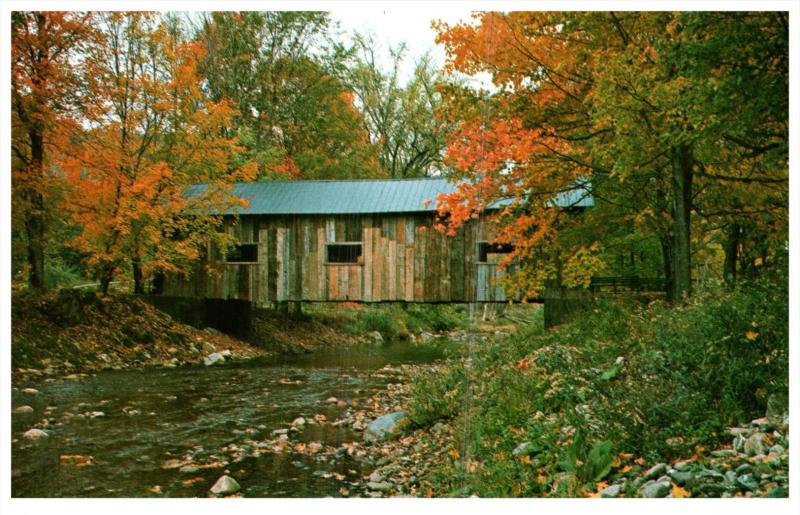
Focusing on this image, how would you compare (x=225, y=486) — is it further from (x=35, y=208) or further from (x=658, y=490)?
(x=35, y=208)

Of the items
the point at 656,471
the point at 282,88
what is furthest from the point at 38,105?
the point at 656,471

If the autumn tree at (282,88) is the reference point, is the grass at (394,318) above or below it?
below

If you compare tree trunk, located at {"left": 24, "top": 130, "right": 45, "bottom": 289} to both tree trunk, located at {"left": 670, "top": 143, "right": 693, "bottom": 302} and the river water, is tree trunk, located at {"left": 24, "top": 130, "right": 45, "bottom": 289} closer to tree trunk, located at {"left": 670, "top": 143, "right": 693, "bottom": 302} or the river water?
the river water

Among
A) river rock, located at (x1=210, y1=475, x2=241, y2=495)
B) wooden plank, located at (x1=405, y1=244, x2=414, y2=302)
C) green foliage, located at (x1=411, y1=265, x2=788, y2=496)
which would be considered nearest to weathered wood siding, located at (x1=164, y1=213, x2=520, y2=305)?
wooden plank, located at (x1=405, y1=244, x2=414, y2=302)

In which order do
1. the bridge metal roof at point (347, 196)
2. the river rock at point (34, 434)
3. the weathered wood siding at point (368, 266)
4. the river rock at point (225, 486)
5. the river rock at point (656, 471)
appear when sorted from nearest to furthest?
the river rock at point (656, 471), the river rock at point (225, 486), the river rock at point (34, 434), the bridge metal roof at point (347, 196), the weathered wood siding at point (368, 266)

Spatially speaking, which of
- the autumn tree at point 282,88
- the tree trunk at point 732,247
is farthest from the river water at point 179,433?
the tree trunk at point 732,247

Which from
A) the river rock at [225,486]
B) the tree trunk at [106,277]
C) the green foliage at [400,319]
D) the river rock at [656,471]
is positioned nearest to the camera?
the river rock at [656,471]

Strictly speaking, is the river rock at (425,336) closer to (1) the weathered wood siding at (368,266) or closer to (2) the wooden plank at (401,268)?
(1) the weathered wood siding at (368,266)

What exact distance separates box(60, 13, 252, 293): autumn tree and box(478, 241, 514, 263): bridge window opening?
3.22 meters

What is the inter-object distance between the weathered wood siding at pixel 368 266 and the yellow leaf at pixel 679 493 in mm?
4889

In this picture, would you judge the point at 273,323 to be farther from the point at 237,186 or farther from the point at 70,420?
the point at 70,420

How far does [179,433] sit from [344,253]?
3.92m

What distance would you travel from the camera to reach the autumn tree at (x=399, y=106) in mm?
5625
